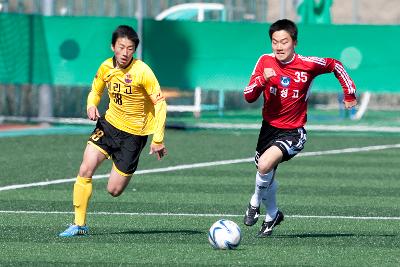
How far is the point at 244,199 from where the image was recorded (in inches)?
541

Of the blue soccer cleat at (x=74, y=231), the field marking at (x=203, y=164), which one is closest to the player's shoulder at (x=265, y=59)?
the blue soccer cleat at (x=74, y=231)

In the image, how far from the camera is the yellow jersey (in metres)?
10.9

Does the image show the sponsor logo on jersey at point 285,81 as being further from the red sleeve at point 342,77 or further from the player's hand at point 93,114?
the player's hand at point 93,114

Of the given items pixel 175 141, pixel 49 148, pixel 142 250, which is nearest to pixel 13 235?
pixel 142 250

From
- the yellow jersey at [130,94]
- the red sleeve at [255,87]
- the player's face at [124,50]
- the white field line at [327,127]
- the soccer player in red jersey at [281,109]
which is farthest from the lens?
the white field line at [327,127]

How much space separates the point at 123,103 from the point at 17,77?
12062mm

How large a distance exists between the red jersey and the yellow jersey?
0.91 meters

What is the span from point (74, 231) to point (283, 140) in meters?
1.91

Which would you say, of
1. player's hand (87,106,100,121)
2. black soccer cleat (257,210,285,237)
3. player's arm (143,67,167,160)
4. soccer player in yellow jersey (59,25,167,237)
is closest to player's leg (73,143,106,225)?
soccer player in yellow jersey (59,25,167,237)

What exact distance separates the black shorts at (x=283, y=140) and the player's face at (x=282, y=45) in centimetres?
62

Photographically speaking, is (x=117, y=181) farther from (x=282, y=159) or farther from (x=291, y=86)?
(x=291, y=86)

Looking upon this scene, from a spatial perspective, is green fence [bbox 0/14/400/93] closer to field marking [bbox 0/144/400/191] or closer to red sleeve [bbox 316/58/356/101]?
field marking [bbox 0/144/400/191]

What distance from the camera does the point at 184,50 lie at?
22.7 metres

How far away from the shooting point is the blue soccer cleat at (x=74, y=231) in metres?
10.5
